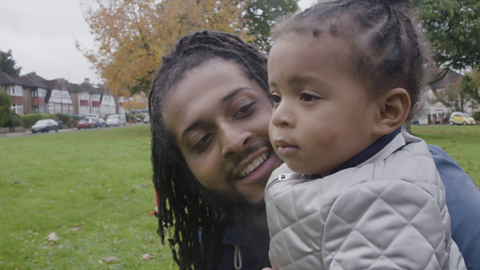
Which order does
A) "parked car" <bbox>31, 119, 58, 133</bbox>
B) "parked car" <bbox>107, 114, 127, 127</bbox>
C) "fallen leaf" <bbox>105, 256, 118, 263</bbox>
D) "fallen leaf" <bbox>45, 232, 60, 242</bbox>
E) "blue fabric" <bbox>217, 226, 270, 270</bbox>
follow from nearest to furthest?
"blue fabric" <bbox>217, 226, 270, 270</bbox>
"fallen leaf" <bbox>105, 256, 118, 263</bbox>
"fallen leaf" <bbox>45, 232, 60, 242</bbox>
"parked car" <bbox>31, 119, 58, 133</bbox>
"parked car" <bbox>107, 114, 127, 127</bbox>

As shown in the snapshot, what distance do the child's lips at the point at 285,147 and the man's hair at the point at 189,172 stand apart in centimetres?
94

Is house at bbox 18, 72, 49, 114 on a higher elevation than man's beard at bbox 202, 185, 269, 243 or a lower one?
higher

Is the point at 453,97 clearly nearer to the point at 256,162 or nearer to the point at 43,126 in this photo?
the point at 43,126

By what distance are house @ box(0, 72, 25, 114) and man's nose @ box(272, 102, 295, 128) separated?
72586mm

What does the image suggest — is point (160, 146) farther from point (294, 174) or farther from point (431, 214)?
point (431, 214)

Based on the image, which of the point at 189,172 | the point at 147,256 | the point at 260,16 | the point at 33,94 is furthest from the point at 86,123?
the point at 189,172

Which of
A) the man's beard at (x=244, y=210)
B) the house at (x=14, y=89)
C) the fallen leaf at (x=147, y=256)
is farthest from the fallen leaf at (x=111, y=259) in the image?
Answer: the house at (x=14, y=89)

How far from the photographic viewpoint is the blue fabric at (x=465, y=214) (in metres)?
1.23

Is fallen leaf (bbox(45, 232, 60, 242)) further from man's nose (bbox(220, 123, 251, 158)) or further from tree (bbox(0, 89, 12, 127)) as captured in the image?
tree (bbox(0, 89, 12, 127))

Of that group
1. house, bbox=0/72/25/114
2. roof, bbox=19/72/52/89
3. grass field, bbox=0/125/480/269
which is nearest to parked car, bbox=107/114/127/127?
house, bbox=0/72/25/114

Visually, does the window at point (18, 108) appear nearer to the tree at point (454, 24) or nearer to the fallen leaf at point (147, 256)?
the tree at point (454, 24)

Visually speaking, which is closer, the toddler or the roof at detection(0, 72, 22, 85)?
the toddler

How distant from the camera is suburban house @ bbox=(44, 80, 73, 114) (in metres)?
73.7

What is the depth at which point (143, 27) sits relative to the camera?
2023 cm
